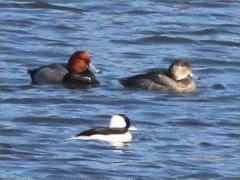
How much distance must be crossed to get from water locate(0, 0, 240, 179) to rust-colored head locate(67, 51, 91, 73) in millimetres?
332

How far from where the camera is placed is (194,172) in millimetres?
17094

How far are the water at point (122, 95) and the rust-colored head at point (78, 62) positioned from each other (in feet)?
1.09

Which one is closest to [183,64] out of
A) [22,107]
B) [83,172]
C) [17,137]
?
[22,107]

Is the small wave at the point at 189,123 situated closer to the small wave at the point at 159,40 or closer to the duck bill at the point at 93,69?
the duck bill at the point at 93,69

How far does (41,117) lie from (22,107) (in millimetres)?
887

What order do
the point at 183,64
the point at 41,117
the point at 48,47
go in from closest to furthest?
the point at 41,117 < the point at 183,64 < the point at 48,47

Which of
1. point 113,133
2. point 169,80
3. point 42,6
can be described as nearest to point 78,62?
point 169,80

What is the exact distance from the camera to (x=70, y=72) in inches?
919

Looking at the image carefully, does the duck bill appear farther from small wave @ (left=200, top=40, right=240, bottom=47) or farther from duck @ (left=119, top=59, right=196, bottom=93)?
small wave @ (left=200, top=40, right=240, bottom=47)

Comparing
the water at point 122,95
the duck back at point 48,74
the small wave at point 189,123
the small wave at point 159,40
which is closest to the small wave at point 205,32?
the water at point 122,95

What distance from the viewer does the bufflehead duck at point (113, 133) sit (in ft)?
59.9

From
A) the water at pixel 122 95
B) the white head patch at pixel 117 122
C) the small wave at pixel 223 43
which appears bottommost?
the small wave at pixel 223 43

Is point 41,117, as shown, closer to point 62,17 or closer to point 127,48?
point 127,48

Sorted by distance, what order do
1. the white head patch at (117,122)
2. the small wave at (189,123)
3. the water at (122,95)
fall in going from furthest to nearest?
1. the small wave at (189,123)
2. the white head patch at (117,122)
3. the water at (122,95)
